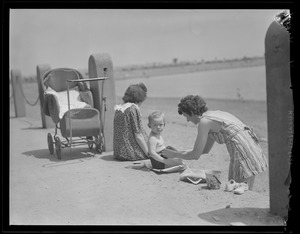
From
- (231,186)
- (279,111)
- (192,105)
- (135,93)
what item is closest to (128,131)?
(135,93)

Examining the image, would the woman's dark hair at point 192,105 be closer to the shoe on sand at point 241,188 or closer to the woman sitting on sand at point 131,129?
the shoe on sand at point 241,188

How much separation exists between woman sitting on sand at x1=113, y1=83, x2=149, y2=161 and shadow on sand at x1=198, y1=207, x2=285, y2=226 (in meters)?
2.72

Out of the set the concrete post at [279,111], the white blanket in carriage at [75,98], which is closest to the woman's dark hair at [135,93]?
the white blanket in carriage at [75,98]

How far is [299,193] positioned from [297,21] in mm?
1533

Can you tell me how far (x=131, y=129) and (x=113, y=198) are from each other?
7.01ft

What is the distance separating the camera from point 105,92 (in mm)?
7887

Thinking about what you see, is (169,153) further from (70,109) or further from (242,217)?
(70,109)

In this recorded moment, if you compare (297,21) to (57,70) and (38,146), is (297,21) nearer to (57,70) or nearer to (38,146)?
(57,70)

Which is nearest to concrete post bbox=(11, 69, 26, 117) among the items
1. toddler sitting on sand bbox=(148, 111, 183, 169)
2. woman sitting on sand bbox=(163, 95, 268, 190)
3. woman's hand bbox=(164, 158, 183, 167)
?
toddler sitting on sand bbox=(148, 111, 183, 169)

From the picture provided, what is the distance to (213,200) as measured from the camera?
4.95 metres

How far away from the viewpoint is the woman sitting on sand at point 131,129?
7.02m

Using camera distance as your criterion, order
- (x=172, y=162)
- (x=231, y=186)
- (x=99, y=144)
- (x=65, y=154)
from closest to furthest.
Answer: (x=231, y=186)
(x=172, y=162)
(x=99, y=144)
(x=65, y=154)
